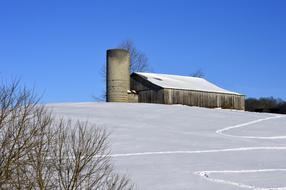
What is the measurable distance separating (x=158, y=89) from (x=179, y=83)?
3.69m

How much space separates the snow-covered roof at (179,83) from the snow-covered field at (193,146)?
8.90 meters

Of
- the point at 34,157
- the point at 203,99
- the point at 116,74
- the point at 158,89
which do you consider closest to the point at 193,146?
the point at 34,157

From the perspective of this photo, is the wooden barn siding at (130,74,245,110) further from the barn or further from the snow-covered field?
the snow-covered field

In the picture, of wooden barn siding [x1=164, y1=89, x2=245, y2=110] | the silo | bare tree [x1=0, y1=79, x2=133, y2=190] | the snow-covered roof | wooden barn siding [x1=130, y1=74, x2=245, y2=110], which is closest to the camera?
bare tree [x1=0, y1=79, x2=133, y2=190]

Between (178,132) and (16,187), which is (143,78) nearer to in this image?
(178,132)

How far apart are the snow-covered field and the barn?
5390 mm

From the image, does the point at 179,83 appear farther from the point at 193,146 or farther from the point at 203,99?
the point at 193,146

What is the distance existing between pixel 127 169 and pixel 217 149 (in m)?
5.25

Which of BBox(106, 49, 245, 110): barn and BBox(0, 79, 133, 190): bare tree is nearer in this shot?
BBox(0, 79, 133, 190): bare tree

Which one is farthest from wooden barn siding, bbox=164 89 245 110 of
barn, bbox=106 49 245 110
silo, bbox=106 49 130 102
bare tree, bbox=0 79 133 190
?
bare tree, bbox=0 79 133 190

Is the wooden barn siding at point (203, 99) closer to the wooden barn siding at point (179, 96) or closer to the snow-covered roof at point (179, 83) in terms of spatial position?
the wooden barn siding at point (179, 96)

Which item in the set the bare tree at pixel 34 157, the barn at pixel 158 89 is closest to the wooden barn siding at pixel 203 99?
the barn at pixel 158 89

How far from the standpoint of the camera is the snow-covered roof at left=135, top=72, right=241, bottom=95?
42.6 m

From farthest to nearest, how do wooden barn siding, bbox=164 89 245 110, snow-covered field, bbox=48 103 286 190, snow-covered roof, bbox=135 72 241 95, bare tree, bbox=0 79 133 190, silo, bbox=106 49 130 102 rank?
1. snow-covered roof, bbox=135 72 241 95
2. wooden barn siding, bbox=164 89 245 110
3. silo, bbox=106 49 130 102
4. snow-covered field, bbox=48 103 286 190
5. bare tree, bbox=0 79 133 190
